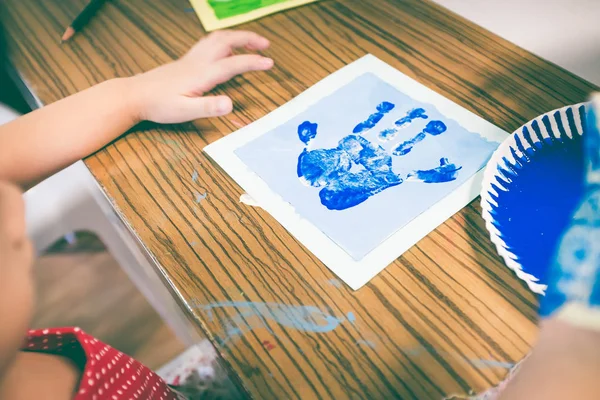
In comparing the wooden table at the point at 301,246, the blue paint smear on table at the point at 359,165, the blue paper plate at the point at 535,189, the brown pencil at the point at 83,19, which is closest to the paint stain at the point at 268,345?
the wooden table at the point at 301,246

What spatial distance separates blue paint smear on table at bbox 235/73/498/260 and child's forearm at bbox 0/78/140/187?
0.17m

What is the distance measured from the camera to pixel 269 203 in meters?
0.48

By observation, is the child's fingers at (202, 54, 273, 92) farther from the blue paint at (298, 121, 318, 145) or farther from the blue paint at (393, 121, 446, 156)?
the blue paint at (393, 121, 446, 156)

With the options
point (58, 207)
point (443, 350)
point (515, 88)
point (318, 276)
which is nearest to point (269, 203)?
point (318, 276)

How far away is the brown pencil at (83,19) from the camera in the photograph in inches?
28.3

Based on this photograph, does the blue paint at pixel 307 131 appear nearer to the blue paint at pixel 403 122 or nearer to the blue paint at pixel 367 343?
the blue paint at pixel 403 122

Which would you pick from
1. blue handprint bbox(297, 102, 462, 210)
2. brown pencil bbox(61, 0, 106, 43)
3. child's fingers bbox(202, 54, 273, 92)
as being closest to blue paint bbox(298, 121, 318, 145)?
blue handprint bbox(297, 102, 462, 210)

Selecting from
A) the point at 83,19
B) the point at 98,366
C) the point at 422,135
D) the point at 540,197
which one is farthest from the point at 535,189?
the point at 83,19

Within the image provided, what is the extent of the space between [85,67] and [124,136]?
176 mm

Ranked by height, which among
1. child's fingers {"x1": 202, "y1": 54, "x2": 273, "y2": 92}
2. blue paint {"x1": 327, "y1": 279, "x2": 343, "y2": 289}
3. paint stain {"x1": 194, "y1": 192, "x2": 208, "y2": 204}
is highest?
child's fingers {"x1": 202, "y1": 54, "x2": 273, "y2": 92}

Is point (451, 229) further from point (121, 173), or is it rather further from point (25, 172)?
point (25, 172)

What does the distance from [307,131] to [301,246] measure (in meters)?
0.16

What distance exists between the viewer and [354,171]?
0.49m

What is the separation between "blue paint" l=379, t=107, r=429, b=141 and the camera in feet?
1.70
